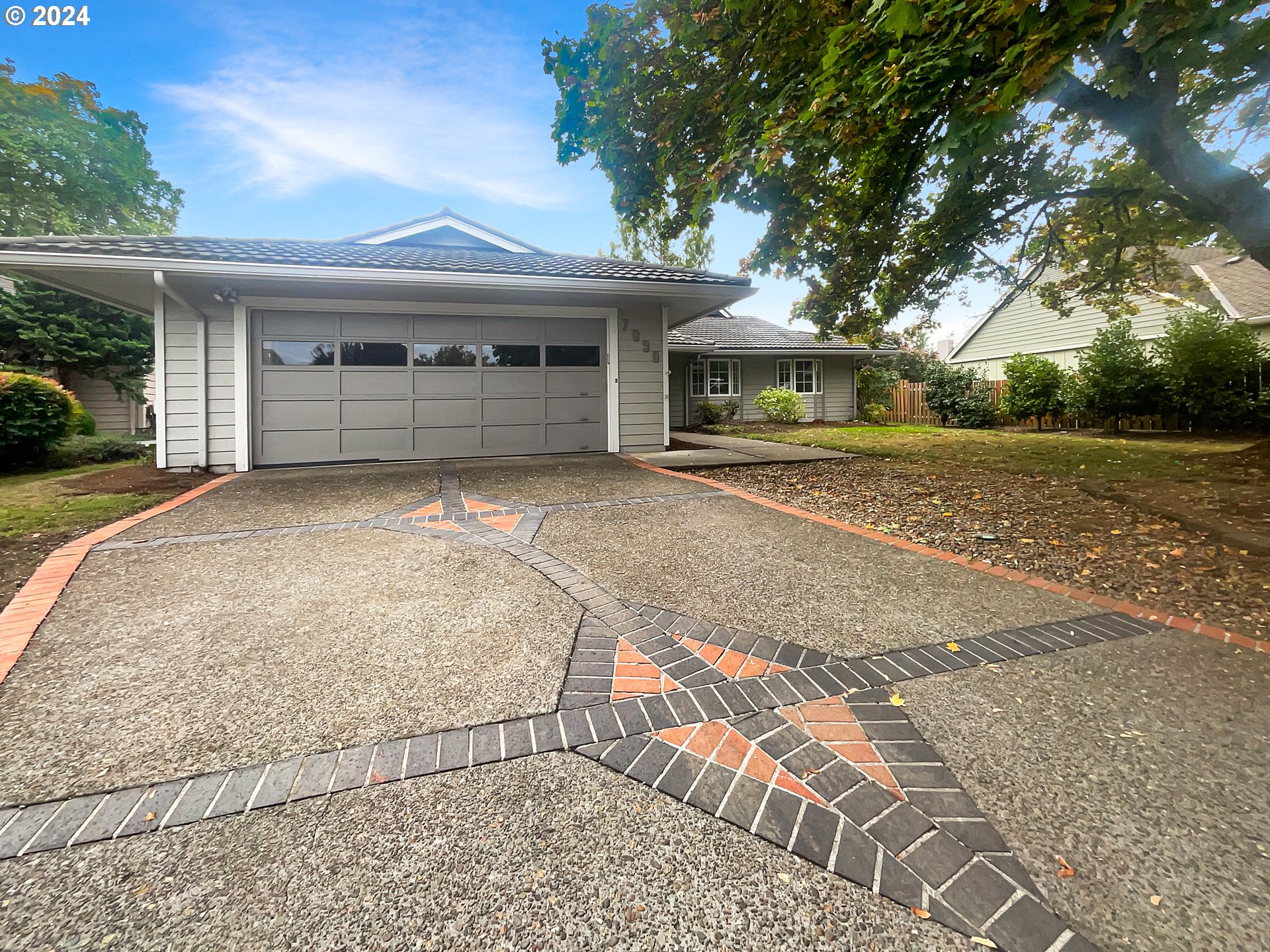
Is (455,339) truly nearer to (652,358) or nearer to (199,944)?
(652,358)

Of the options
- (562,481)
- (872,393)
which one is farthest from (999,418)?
(562,481)

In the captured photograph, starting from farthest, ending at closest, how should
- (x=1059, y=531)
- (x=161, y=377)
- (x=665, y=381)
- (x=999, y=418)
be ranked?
(x=999, y=418) → (x=665, y=381) → (x=161, y=377) → (x=1059, y=531)

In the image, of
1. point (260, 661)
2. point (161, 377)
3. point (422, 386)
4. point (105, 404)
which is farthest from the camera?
point (105, 404)

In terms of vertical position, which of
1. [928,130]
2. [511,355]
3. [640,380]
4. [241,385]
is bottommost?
[241,385]

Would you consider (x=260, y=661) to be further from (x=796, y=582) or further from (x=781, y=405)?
(x=781, y=405)

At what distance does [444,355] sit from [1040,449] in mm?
10453

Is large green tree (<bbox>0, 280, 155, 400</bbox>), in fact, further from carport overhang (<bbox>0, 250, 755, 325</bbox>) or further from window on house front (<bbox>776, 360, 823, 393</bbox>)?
window on house front (<bbox>776, 360, 823, 393</bbox>)

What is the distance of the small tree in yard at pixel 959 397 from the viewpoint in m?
16.3

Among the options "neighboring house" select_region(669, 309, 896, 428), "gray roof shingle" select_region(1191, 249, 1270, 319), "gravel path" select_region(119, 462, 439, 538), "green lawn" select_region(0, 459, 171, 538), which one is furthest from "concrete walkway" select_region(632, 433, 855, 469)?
A: "gray roof shingle" select_region(1191, 249, 1270, 319)

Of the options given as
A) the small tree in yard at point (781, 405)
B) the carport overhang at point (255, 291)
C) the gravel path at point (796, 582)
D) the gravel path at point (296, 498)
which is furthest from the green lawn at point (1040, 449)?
the gravel path at point (296, 498)

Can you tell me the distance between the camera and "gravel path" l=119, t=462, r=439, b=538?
4.68 m

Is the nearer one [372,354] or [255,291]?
[255,291]

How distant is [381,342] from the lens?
8.05m

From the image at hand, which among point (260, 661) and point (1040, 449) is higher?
point (1040, 449)
